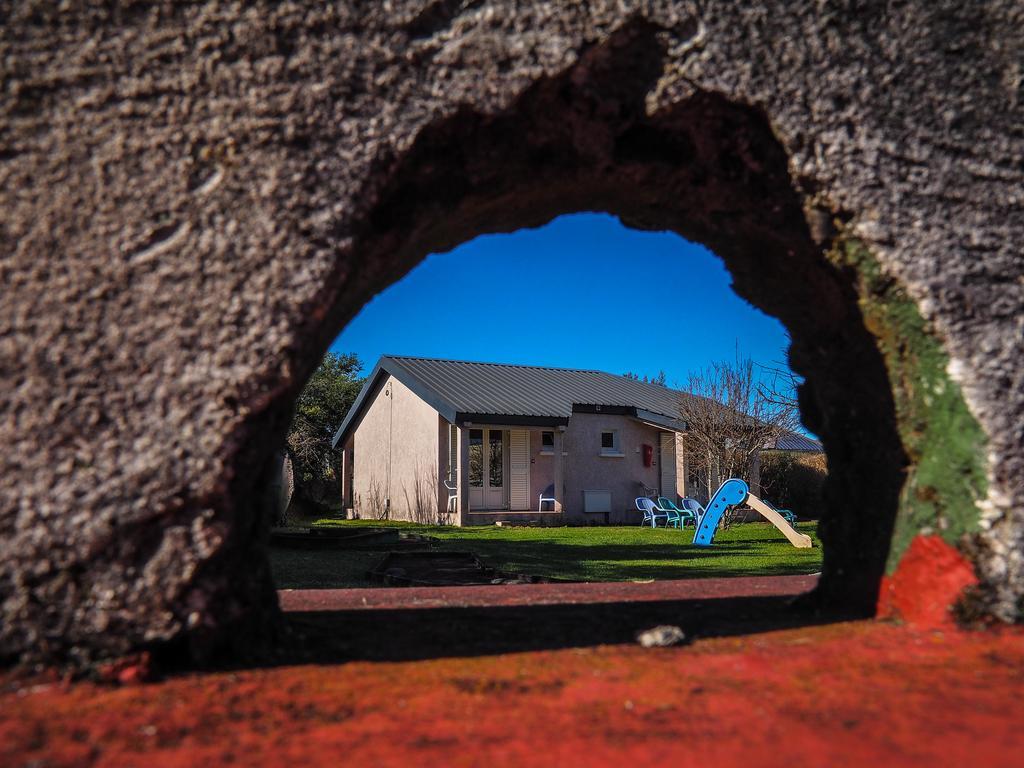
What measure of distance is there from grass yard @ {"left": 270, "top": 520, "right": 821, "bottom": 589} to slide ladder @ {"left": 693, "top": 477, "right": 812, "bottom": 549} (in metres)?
0.22

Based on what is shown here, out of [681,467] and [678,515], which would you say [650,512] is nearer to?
[678,515]

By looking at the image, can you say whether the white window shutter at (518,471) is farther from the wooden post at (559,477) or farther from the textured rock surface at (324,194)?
the textured rock surface at (324,194)

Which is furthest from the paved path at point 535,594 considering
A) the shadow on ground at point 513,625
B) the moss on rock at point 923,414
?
the moss on rock at point 923,414

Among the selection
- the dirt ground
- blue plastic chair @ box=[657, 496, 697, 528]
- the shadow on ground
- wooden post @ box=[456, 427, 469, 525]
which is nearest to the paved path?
the shadow on ground

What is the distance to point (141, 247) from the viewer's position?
288cm

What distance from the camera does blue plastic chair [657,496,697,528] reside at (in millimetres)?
18266

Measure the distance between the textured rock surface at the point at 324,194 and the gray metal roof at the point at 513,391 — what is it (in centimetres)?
1569

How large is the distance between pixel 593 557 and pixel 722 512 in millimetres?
3881

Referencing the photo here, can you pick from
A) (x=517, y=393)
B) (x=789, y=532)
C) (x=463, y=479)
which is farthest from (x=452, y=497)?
(x=789, y=532)

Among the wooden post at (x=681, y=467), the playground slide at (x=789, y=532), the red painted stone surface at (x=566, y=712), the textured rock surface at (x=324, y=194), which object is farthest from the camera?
the wooden post at (x=681, y=467)

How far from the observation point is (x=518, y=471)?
2134 centimetres

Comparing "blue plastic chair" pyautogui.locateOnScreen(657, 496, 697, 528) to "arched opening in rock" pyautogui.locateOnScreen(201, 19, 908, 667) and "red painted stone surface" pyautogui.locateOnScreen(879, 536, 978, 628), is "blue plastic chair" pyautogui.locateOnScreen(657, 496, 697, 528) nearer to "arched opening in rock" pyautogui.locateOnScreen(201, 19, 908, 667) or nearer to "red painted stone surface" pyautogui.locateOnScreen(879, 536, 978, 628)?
"arched opening in rock" pyautogui.locateOnScreen(201, 19, 908, 667)

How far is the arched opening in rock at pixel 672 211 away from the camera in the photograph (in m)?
3.36

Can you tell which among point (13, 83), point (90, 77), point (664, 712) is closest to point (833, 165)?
point (664, 712)
